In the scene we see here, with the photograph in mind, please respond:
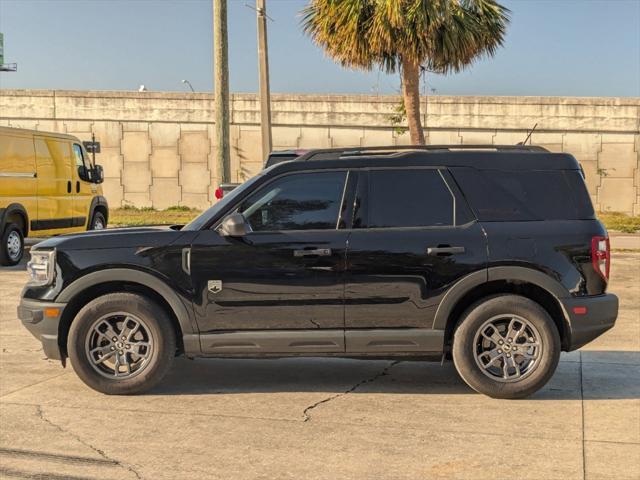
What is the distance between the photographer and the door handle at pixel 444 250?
555 centimetres

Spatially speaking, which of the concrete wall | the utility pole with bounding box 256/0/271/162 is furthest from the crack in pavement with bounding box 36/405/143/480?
the concrete wall

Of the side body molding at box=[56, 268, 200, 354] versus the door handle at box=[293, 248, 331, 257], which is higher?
the door handle at box=[293, 248, 331, 257]

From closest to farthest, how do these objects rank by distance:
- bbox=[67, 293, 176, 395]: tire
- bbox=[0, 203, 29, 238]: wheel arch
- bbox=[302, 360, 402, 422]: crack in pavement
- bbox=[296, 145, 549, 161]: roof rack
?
bbox=[302, 360, 402, 422]: crack in pavement
bbox=[67, 293, 176, 395]: tire
bbox=[296, 145, 549, 161]: roof rack
bbox=[0, 203, 29, 238]: wheel arch

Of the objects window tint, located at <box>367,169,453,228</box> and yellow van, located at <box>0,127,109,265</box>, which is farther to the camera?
yellow van, located at <box>0,127,109,265</box>

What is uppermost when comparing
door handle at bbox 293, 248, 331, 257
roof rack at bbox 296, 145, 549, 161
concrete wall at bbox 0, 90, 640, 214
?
concrete wall at bbox 0, 90, 640, 214

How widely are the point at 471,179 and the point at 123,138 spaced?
2177 cm

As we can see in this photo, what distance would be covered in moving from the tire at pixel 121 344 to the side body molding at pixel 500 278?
209 centimetres

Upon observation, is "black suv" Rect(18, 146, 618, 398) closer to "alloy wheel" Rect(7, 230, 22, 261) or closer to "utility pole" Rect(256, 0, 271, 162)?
"alloy wheel" Rect(7, 230, 22, 261)

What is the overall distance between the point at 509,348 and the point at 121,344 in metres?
2.92

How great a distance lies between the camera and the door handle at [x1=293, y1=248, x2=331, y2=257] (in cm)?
555

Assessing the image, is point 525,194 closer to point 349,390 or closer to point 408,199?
point 408,199

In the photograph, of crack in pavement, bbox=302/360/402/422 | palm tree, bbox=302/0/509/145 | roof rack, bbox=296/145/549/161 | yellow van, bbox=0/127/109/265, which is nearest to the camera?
Result: crack in pavement, bbox=302/360/402/422

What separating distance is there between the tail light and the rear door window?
1055mm

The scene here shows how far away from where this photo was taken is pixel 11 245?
1359cm
